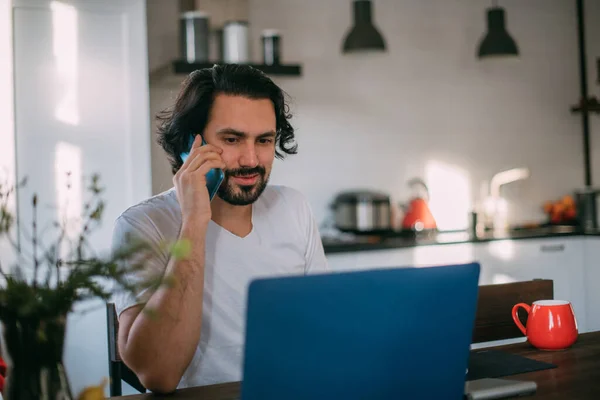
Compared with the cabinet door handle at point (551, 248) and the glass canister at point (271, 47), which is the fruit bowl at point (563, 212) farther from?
the glass canister at point (271, 47)

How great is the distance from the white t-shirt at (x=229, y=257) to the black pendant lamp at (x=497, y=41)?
2.45 metres

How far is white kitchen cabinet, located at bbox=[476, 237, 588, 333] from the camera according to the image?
4156 millimetres

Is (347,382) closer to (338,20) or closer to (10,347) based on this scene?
(10,347)

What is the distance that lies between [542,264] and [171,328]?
3.21 metres

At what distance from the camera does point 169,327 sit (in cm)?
154

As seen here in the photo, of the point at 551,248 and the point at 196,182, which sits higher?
the point at 196,182

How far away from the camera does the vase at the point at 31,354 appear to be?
91cm

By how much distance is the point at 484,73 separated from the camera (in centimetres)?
487

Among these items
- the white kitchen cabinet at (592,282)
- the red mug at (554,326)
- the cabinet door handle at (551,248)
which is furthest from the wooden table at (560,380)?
the white kitchen cabinet at (592,282)

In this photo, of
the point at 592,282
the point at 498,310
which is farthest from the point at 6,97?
the point at 592,282

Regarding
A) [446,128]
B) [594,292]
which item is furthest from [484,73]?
[594,292]

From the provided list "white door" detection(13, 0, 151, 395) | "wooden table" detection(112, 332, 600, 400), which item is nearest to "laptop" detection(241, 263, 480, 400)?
"wooden table" detection(112, 332, 600, 400)

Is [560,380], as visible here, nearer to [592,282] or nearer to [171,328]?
[171,328]

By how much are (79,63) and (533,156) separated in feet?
10.1
